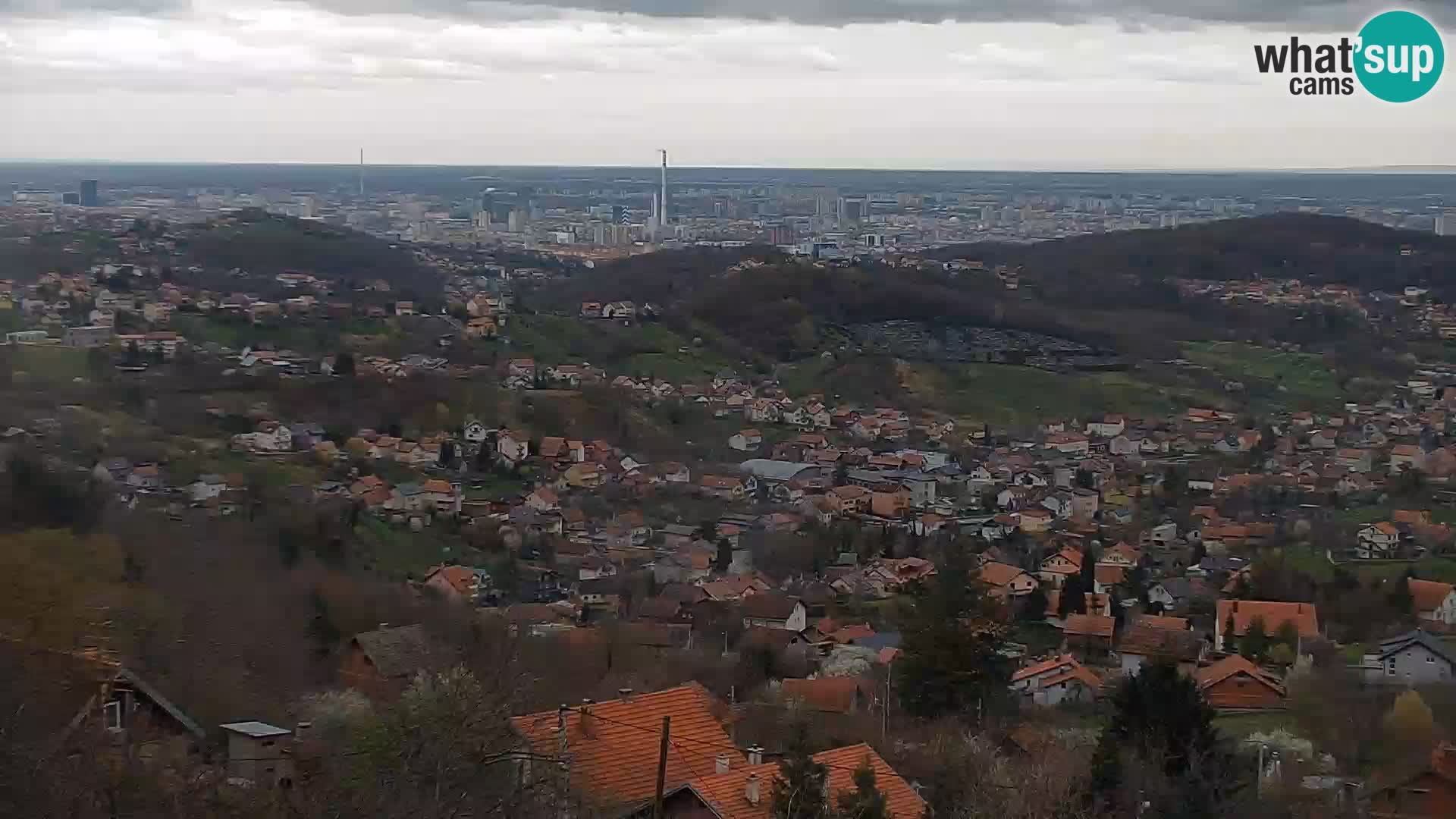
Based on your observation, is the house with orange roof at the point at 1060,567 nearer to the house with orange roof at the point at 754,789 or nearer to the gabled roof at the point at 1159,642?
the gabled roof at the point at 1159,642

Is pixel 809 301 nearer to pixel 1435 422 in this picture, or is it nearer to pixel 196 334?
pixel 1435 422

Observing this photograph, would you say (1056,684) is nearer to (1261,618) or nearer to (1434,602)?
(1261,618)

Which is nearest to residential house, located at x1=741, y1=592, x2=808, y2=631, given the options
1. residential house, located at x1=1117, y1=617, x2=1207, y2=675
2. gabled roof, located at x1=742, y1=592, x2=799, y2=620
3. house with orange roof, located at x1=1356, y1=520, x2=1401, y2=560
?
gabled roof, located at x1=742, y1=592, x2=799, y2=620

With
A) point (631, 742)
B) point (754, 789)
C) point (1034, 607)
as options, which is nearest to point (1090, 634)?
point (1034, 607)

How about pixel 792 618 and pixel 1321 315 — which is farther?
pixel 1321 315

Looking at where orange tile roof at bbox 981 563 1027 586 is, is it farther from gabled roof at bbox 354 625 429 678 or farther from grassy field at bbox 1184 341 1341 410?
grassy field at bbox 1184 341 1341 410

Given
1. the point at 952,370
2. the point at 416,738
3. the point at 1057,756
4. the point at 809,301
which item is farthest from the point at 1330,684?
the point at 809,301
